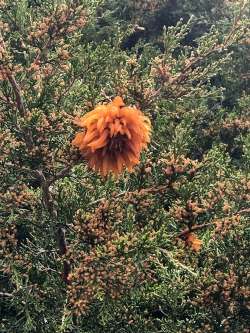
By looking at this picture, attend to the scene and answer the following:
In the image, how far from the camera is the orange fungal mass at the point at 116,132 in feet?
11.6

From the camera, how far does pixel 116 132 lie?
11.4 feet

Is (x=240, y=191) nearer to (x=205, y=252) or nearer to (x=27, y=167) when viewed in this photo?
(x=205, y=252)

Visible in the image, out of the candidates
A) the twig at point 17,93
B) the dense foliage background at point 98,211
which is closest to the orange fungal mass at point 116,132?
the dense foliage background at point 98,211

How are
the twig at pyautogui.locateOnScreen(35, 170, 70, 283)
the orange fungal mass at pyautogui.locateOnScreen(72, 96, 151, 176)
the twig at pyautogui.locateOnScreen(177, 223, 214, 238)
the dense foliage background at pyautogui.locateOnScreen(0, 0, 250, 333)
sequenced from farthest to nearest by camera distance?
the twig at pyautogui.locateOnScreen(177, 223, 214, 238)
the twig at pyautogui.locateOnScreen(35, 170, 70, 283)
the dense foliage background at pyautogui.locateOnScreen(0, 0, 250, 333)
the orange fungal mass at pyautogui.locateOnScreen(72, 96, 151, 176)

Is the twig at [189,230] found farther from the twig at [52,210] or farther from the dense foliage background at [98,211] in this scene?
Result: the twig at [52,210]

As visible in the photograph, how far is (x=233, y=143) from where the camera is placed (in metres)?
10.4

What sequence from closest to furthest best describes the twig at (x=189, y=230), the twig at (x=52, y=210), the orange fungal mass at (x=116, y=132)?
the orange fungal mass at (x=116, y=132), the twig at (x=52, y=210), the twig at (x=189, y=230)

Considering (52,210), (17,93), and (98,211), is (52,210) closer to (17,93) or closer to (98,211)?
(98,211)

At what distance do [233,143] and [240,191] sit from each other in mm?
5027

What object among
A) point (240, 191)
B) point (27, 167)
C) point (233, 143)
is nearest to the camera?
point (27, 167)

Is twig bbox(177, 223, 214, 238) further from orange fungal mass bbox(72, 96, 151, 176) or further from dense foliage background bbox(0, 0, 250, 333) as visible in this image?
orange fungal mass bbox(72, 96, 151, 176)

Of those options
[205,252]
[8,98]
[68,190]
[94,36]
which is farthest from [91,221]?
[94,36]

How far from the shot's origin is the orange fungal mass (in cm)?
354

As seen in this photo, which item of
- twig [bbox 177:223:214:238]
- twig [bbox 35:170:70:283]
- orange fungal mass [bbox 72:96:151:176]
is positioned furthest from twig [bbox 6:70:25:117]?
twig [bbox 177:223:214:238]
